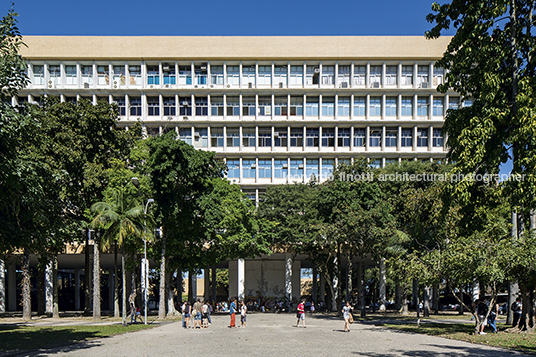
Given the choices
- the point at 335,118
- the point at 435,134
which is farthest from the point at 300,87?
the point at 435,134

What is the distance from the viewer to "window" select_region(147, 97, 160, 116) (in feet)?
211

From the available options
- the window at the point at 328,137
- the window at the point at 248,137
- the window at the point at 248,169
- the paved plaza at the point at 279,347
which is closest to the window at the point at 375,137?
the window at the point at 328,137

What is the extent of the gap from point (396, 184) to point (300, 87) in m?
Result: 24.0

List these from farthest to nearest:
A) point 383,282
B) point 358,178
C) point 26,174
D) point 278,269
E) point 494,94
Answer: point 278,269
point 383,282
point 358,178
point 494,94
point 26,174

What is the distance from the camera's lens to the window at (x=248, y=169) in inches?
2527

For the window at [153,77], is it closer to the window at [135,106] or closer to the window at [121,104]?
the window at [135,106]

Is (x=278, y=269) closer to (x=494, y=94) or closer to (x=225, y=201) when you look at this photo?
(x=225, y=201)

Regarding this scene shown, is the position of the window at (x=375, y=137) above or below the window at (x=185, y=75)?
below

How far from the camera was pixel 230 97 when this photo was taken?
213ft

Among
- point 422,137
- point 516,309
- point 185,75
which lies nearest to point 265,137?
point 185,75

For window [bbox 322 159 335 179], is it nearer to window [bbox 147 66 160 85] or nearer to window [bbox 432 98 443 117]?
window [bbox 432 98 443 117]

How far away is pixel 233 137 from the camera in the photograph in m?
64.6

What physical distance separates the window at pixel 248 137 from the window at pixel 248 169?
85.5 inches

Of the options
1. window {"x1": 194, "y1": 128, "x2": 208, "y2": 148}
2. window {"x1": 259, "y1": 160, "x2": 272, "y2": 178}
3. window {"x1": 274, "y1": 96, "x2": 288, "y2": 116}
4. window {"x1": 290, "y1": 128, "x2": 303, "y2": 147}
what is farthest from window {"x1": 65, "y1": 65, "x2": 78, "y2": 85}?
window {"x1": 290, "y1": 128, "x2": 303, "y2": 147}
